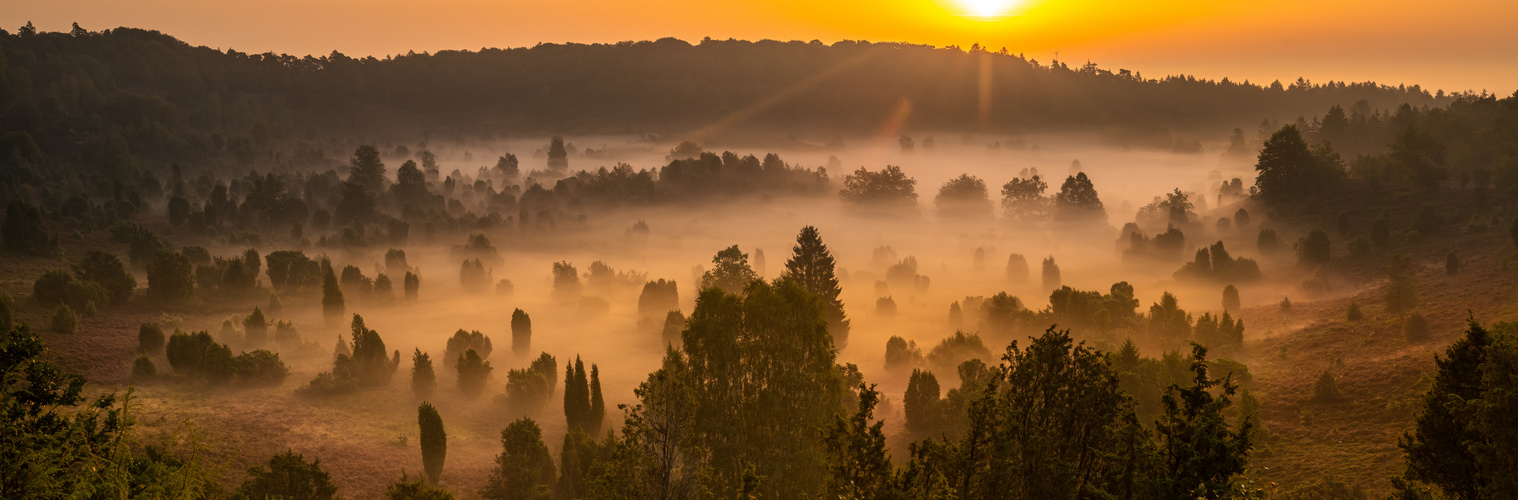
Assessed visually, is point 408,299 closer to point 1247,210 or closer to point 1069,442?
point 1069,442

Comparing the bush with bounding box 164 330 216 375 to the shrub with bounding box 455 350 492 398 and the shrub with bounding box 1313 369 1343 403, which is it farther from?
the shrub with bounding box 1313 369 1343 403

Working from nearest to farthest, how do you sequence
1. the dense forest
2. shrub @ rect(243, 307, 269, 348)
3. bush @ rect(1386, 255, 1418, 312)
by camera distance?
the dense forest, bush @ rect(1386, 255, 1418, 312), shrub @ rect(243, 307, 269, 348)

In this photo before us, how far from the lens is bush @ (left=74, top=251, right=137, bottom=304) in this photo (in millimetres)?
65625

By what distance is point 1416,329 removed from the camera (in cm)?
4559

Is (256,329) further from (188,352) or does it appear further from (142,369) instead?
(142,369)

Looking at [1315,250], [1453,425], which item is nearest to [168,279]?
[1453,425]

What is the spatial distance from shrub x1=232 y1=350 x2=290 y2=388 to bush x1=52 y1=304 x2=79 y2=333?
1646 cm

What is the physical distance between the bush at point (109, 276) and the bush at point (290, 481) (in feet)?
164

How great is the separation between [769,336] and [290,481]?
66.7 feet

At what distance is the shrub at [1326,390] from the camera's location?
39.3m

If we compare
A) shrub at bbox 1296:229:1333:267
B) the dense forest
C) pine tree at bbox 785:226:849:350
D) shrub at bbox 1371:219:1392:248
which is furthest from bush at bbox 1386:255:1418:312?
pine tree at bbox 785:226:849:350

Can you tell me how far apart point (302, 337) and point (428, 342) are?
34.9 feet

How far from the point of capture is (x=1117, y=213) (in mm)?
137125

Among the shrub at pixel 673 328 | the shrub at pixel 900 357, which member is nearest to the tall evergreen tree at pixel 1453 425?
the shrub at pixel 900 357
